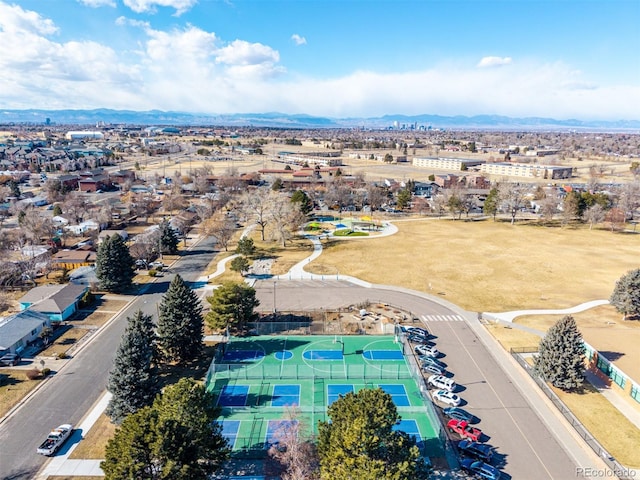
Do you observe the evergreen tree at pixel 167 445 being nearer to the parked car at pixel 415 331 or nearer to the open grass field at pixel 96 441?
the open grass field at pixel 96 441

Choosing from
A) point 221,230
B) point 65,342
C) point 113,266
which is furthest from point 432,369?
point 221,230

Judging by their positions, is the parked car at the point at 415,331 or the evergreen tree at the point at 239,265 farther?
the evergreen tree at the point at 239,265

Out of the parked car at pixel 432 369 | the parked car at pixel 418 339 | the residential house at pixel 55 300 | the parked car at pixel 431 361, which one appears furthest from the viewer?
the residential house at pixel 55 300

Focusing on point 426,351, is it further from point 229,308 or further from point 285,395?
point 229,308

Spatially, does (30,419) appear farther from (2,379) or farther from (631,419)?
(631,419)

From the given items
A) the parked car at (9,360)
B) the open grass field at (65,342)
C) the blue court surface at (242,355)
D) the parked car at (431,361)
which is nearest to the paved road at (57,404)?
the open grass field at (65,342)

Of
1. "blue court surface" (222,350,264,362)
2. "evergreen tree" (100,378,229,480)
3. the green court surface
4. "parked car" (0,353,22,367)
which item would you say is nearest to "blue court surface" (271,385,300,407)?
the green court surface

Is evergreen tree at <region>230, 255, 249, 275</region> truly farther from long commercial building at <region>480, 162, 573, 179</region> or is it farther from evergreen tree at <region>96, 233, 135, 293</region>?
long commercial building at <region>480, 162, 573, 179</region>
